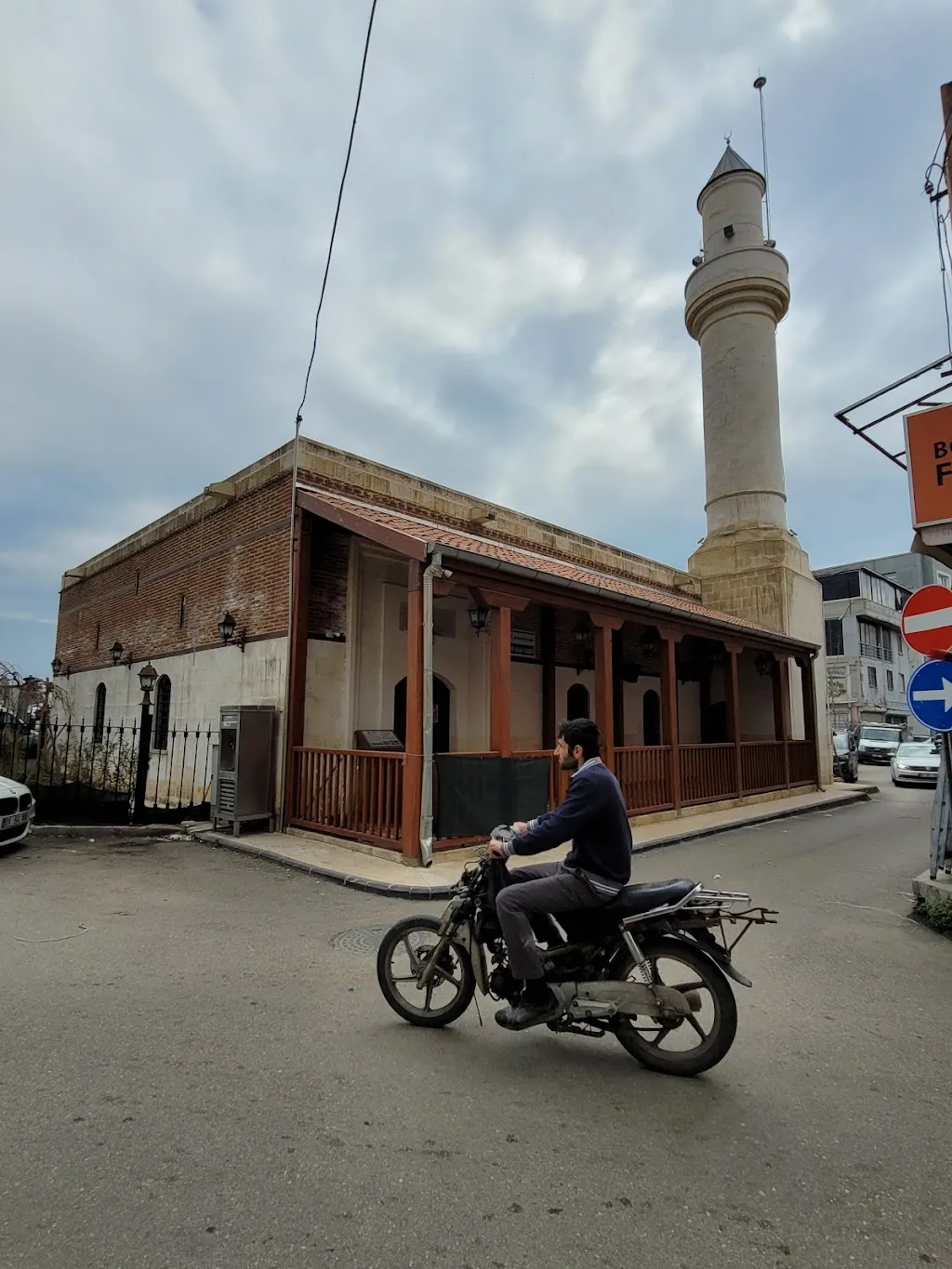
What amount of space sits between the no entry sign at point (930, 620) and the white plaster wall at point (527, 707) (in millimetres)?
8129

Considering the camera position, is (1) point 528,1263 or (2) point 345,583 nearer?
(1) point 528,1263

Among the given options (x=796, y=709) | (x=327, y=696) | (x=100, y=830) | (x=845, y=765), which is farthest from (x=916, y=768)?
(x=100, y=830)

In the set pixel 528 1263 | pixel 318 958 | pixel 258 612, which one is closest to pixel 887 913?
pixel 318 958

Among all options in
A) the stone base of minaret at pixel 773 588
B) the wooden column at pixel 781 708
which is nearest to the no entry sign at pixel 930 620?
the wooden column at pixel 781 708

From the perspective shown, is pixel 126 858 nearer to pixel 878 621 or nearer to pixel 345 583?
pixel 345 583

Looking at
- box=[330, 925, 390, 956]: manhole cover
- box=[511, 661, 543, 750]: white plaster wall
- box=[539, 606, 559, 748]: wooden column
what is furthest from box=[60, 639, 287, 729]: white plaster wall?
box=[539, 606, 559, 748]: wooden column

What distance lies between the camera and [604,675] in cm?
1050

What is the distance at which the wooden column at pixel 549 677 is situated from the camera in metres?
14.0

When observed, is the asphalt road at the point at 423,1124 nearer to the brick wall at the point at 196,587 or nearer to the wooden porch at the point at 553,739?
the wooden porch at the point at 553,739

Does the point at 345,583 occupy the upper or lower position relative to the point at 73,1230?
upper

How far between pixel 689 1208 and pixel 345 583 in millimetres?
8991

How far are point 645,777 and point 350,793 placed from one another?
16.9 feet

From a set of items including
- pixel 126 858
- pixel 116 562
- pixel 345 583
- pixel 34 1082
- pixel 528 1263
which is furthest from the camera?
pixel 116 562

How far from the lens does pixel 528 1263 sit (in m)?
2.00
